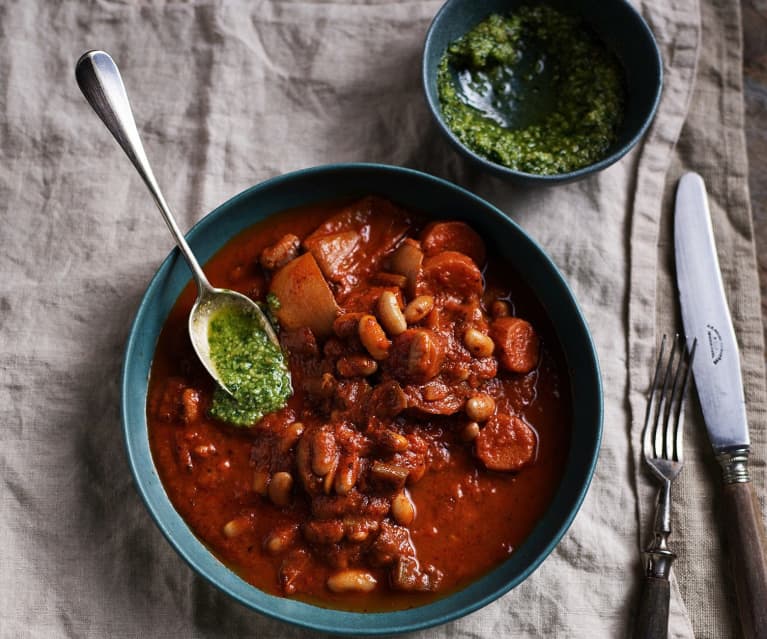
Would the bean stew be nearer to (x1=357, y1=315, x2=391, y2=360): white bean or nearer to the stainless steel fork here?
(x1=357, y1=315, x2=391, y2=360): white bean

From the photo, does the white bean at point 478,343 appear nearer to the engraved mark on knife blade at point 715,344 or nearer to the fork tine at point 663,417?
the fork tine at point 663,417


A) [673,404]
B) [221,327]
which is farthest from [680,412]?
[221,327]

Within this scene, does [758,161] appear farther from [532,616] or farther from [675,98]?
[532,616]

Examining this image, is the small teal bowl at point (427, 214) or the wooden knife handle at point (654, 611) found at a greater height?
the small teal bowl at point (427, 214)

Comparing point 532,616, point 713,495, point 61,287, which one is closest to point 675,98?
point 713,495

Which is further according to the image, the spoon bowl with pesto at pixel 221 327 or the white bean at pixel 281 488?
the spoon bowl with pesto at pixel 221 327

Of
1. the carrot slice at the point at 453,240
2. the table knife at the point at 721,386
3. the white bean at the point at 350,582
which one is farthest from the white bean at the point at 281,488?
the table knife at the point at 721,386

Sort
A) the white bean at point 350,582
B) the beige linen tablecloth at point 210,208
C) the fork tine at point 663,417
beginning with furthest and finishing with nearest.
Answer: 1. the fork tine at point 663,417
2. the beige linen tablecloth at point 210,208
3. the white bean at point 350,582
